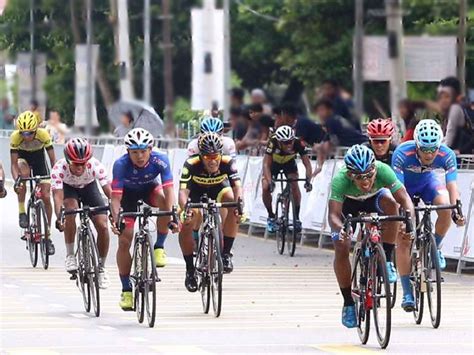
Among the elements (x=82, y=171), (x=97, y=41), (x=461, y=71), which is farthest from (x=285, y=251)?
(x=97, y=41)

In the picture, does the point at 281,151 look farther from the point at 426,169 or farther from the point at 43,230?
the point at 426,169

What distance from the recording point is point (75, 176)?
65.0 feet

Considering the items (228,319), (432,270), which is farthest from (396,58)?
(432,270)

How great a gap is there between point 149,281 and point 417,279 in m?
2.38

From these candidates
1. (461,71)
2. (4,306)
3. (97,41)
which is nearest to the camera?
(4,306)

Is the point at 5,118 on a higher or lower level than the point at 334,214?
lower

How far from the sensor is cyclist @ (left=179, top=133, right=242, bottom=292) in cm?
1850

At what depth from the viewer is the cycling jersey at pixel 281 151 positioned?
25406 millimetres

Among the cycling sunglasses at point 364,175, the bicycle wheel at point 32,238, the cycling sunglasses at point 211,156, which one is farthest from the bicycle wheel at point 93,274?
the bicycle wheel at point 32,238

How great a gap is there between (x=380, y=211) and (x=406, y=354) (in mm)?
1929

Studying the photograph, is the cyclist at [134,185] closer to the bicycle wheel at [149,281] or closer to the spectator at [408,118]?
the bicycle wheel at [149,281]

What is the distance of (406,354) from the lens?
14.2 m

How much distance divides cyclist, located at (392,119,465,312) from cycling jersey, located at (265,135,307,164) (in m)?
7.90

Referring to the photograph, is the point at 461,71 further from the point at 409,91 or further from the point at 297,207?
the point at 409,91
